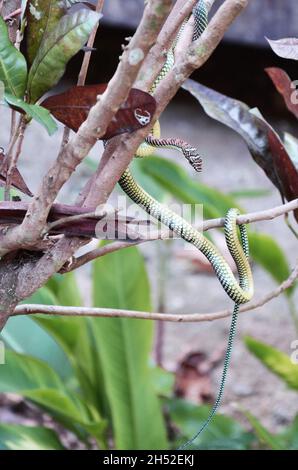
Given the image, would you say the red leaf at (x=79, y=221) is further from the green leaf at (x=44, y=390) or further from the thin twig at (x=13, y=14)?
the green leaf at (x=44, y=390)

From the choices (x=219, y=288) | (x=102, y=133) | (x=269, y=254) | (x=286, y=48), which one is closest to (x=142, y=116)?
(x=102, y=133)

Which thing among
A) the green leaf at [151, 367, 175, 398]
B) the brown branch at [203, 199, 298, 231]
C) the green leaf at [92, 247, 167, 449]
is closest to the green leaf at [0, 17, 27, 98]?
the brown branch at [203, 199, 298, 231]

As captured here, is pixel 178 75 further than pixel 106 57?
No

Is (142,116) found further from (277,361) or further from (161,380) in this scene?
(161,380)

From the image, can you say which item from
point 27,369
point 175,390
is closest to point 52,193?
point 27,369

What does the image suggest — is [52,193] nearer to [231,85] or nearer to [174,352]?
[174,352]

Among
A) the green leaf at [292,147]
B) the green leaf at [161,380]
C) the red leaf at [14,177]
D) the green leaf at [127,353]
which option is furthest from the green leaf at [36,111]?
the green leaf at [161,380]

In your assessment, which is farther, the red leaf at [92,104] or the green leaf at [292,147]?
A: the green leaf at [292,147]

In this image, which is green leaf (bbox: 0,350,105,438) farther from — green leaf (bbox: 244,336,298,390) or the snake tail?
the snake tail
